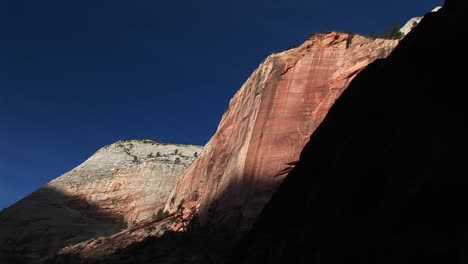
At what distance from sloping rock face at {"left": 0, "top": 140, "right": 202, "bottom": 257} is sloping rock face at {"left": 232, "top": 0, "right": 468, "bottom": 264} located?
45455 mm

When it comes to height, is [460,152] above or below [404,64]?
below

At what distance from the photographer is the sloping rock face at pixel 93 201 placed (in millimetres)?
56344

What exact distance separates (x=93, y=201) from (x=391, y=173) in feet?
212

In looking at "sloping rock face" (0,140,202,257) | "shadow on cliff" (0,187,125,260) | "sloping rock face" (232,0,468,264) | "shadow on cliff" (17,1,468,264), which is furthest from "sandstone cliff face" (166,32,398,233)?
"sloping rock face" (0,140,202,257)

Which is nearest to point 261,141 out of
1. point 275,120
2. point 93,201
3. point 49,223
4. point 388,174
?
point 275,120

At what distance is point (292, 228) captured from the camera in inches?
395

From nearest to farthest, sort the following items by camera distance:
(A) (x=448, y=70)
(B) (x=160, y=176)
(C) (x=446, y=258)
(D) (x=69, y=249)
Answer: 1. (C) (x=446, y=258)
2. (A) (x=448, y=70)
3. (D) (x=69, y=249)
4. (B) (x=160, y=176)

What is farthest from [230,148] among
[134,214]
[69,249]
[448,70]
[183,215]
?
[448,70]

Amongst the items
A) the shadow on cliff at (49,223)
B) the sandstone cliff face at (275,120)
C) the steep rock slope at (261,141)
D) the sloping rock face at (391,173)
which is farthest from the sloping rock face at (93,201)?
the sloping rock face at (391,173)

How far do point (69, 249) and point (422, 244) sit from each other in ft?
145

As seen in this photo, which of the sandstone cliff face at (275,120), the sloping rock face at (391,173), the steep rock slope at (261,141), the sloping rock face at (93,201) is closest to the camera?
the sloping rock face at (391,173)

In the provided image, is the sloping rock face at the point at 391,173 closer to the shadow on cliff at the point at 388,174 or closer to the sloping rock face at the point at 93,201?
the shadow on cliff at the point at 388,174

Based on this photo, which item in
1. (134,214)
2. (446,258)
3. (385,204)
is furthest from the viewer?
(134,214)

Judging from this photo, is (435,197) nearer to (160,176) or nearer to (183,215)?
(183,215)
